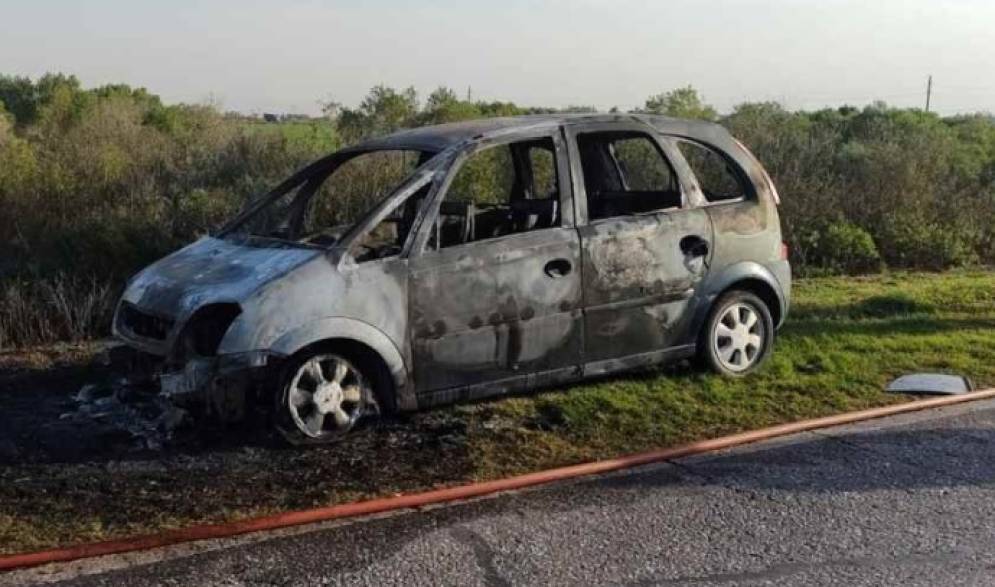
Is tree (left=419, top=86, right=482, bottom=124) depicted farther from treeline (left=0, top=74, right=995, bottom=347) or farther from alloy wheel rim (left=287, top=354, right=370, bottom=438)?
alloy wheel rim (left=287, top=354, right=370, bottom=438)

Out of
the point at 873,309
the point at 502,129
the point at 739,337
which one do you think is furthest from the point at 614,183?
the point at 873,309

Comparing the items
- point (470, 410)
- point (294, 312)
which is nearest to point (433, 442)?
point (470, 410)

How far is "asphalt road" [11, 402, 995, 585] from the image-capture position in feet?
14.5

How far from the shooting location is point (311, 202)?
773cm

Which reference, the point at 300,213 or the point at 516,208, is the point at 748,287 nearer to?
the point at 516,208

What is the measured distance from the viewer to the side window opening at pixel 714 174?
25.0 ft

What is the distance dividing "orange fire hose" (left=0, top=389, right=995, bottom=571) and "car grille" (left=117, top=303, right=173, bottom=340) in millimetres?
1616

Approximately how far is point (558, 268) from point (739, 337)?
5.56ft

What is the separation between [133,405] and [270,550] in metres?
2.54

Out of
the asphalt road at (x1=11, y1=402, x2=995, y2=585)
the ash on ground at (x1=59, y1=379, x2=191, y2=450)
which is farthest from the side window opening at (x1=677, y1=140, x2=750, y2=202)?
the ash on ground at (x1=59, y1=379, x2=191, y2=450)

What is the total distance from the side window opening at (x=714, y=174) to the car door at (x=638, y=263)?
32 centimetres

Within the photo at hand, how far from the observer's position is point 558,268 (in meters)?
6.66

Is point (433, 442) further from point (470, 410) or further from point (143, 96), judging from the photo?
point (143, 96)

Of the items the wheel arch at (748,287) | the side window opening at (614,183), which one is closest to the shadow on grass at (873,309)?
the wheel arch at (748,287)
